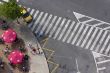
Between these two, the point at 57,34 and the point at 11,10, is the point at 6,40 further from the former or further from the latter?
the point at 57,34

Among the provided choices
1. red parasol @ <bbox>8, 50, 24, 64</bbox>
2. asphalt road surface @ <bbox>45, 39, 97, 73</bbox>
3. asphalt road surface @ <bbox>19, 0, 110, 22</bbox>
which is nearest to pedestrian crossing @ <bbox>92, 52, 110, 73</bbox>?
asphalt road surface @ <bbox>45, 39, 97, 73</bbox>

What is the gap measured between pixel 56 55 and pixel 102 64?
951 cm

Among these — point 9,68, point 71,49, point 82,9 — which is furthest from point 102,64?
point 9,68

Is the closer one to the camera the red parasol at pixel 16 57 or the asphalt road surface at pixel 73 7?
the red parasol at pixel 16 57

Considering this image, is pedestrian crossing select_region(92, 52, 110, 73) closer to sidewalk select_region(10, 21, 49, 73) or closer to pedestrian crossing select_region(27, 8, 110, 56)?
pedestrian crossing select_region(27, 8, 110, 56)

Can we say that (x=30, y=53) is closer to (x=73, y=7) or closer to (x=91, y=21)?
(x=73, y=7)

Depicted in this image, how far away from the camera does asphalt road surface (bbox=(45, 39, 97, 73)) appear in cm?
7444

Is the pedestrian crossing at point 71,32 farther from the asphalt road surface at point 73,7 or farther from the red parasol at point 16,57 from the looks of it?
the red parasol at point 16,57

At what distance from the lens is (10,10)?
243ft

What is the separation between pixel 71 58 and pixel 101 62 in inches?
242

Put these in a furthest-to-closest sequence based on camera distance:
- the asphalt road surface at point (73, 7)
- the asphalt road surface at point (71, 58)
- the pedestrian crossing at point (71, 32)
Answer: the asphalt road surface at point (73, 7) < the pedestrian crossing at point (71, 32) < the asphalt road surface at point (71, 58)

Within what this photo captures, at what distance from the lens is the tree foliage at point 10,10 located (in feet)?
243

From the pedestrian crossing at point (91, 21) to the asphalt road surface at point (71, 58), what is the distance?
6.52 m

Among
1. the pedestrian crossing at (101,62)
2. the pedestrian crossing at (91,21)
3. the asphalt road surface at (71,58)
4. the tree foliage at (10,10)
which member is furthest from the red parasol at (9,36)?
the pedestrian crossing at (101,62)
